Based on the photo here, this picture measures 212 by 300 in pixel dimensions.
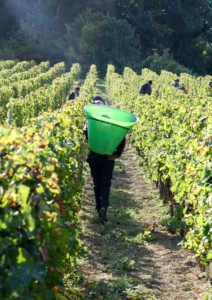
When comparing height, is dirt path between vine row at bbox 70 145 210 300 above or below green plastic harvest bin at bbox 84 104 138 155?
below

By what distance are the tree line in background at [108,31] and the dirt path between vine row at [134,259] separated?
1598 inches

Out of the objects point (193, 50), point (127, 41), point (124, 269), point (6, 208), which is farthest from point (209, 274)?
point (193, 50)

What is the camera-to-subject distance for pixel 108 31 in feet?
174

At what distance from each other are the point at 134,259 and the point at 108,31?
47.1 metres

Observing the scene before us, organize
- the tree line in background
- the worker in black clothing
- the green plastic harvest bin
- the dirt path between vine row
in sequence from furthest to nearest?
1. the tree line in background
2. the worker in black clothing
3. the green plastic harvest bin
4. the dirt path between vine row

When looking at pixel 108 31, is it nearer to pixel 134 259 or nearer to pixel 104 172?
pixel 104 172

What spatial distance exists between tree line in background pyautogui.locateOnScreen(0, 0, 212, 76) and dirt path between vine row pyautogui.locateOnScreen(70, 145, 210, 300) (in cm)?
4060

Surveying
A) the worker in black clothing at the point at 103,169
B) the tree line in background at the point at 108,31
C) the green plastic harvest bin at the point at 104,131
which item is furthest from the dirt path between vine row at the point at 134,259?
the tree line in background at the point at 108,31

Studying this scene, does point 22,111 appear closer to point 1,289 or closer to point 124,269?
point 124,269

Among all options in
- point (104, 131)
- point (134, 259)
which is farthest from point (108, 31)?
point (134, 259)

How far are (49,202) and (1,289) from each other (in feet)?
2.21

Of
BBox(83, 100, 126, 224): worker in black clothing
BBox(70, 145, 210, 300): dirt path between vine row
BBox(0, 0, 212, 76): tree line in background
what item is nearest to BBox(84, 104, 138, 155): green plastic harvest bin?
BBox(83, 100, 126, 224): worker in black clothing

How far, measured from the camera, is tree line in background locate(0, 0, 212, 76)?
171 ft

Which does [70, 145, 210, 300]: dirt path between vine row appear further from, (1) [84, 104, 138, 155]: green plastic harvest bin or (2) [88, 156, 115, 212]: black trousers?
(1) [84, 104, 138, 155]: green plastic harvest bin
